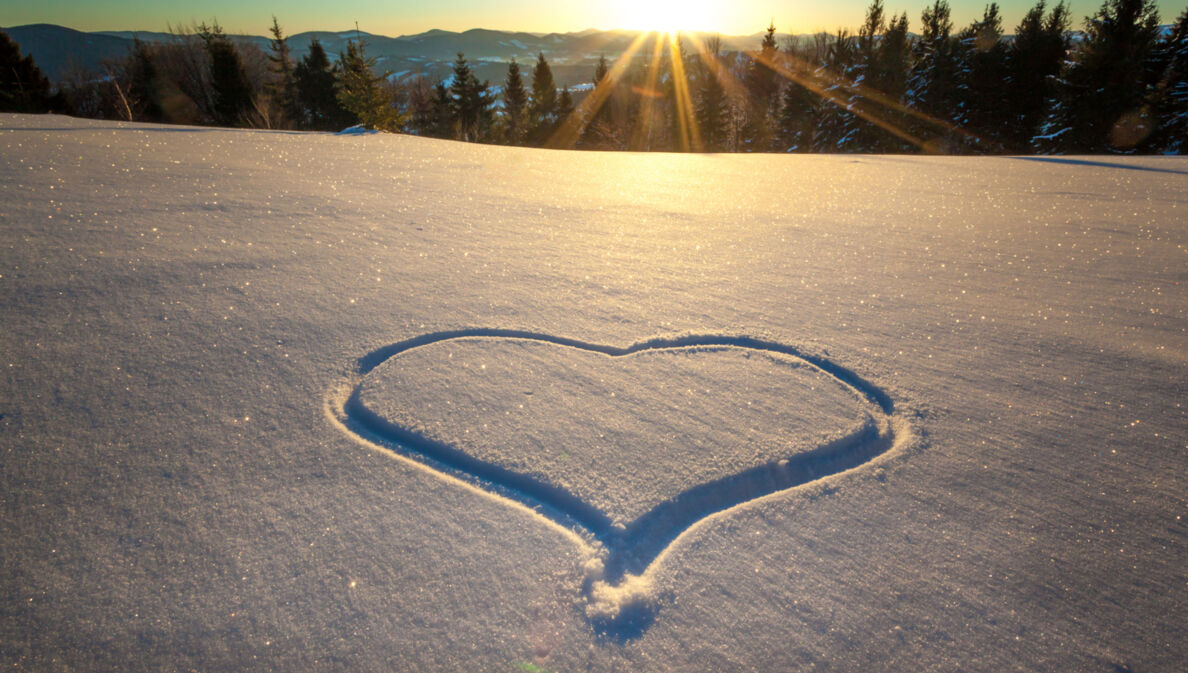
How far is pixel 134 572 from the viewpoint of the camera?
886 millimetres

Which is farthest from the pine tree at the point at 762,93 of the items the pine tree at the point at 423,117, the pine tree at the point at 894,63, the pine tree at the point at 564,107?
the pine tree at the point at 423,117

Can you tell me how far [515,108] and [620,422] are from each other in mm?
33823

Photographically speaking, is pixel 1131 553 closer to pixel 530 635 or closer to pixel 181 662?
pixel 530 635

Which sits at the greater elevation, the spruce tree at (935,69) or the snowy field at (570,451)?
the spruce tree at (935,69)

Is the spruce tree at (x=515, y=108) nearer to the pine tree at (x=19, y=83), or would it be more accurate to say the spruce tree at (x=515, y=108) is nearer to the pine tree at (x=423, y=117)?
the pine tree at (x=423, y=117)

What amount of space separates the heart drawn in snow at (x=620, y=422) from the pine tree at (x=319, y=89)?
32287 millimetres

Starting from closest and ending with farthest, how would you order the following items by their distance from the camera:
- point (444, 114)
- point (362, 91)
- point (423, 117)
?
point (362, 91)
point (444, 114)
point (423, 117)

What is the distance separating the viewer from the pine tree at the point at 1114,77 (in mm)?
17484

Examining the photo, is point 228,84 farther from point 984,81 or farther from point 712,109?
point 984,81

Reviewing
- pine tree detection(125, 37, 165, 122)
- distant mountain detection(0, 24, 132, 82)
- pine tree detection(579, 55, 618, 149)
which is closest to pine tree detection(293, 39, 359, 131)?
pine tree detection(125, 37, 165, 122)

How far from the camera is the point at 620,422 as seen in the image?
132 centimetres

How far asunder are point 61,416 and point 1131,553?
Answer: 2.35 m

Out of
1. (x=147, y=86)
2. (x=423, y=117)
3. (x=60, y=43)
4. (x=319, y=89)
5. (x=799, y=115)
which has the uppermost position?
(x=60, y=43)

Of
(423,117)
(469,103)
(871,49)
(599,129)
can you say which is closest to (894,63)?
(871,49)
